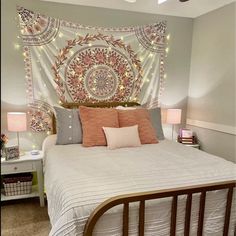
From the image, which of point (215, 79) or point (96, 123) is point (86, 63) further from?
point (215, 79)

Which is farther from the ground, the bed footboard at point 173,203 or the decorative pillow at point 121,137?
the decorative pillow at point 121,137

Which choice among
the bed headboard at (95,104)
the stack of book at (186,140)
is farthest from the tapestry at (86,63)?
the stack of book at (186,140)

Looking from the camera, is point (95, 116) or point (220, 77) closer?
point (95, 116)

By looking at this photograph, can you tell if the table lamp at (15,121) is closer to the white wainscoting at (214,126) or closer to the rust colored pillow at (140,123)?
the rust colored pillow at (140,123)

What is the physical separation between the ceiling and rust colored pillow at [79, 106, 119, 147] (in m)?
1.32

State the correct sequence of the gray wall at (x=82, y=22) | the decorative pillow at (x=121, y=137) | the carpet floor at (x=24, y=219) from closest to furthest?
1. the carpet floor at (x=24, y=219)
2. the decorative pillow at (x=121, y=137)
3. the gray wall at (x=82, y=22)

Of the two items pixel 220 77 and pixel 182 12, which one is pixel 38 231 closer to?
pixel 220 77

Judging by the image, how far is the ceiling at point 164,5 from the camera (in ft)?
9.48

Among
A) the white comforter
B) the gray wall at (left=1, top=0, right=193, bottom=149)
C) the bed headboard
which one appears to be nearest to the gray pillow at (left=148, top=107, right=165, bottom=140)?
the bed headboard

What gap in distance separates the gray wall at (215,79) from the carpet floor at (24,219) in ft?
7.46

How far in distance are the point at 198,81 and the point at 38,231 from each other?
279 cm

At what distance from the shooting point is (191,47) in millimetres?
3639

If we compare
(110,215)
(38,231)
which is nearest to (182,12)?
(110,215)

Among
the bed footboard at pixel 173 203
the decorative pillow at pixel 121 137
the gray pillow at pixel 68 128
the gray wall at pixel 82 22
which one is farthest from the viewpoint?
the gray wall at pixel 82 22
